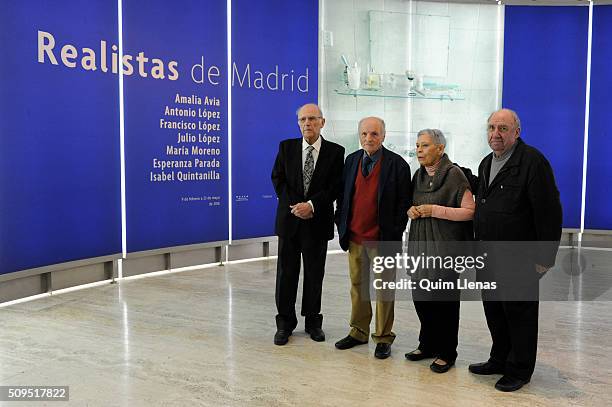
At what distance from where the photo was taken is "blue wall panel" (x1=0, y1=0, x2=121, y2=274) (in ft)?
16.2

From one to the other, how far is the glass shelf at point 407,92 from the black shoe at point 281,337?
4.27 meters

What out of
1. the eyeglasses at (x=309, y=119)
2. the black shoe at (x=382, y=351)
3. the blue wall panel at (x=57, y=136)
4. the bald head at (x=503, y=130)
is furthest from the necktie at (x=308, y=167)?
the blue wall panel at (x=57, y=136)

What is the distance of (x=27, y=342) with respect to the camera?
Result: 4.08 meters

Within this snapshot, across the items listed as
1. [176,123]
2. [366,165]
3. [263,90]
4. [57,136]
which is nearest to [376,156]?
[366,165]

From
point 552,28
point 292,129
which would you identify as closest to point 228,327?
point 292,129

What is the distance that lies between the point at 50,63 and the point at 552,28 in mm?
6307

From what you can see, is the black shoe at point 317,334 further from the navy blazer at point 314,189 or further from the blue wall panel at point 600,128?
the blue wall panel at point 600,128

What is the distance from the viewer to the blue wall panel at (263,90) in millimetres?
6887

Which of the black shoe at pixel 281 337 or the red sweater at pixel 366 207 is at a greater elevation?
the red sweater at pixel 366 207

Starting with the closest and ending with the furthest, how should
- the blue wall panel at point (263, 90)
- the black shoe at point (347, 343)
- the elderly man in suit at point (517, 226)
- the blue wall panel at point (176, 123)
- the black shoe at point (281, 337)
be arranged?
the elderly man in suit at point (517, 226)
the black shoe at point (347, 343)
the black shoe at point (281, 337)
the blue wall panel at point (176, 123)
the blue wall panel at point (263, 90)

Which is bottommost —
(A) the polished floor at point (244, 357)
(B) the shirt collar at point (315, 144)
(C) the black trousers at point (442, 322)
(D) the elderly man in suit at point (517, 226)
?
(A) the polished floor at point (244, 357)

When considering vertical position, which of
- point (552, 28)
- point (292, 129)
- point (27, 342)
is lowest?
point (27, 342)

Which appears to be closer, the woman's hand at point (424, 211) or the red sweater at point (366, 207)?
the woman's hand at point (424, 211)

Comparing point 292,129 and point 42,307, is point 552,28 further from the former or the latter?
point 42,307
